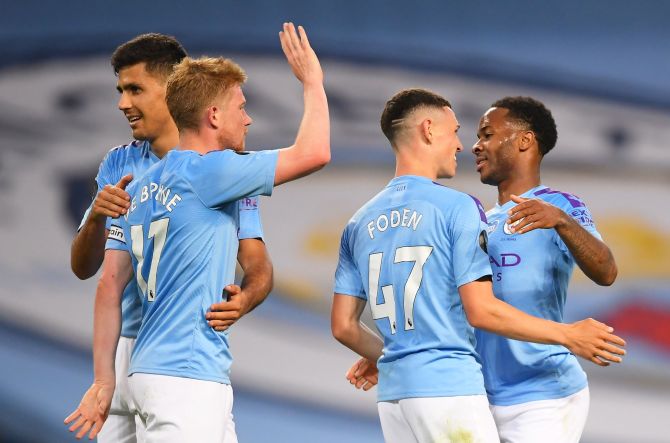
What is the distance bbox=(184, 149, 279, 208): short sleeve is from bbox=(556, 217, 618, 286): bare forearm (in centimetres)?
104

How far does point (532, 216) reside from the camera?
10.6 ft

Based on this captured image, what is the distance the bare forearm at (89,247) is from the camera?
11.4ft

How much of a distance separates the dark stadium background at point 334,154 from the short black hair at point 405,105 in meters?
3.48

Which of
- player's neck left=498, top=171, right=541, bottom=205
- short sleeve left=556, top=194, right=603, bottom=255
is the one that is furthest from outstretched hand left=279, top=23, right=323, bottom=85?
player's neck left=498, top=171, right=541, bottom=205

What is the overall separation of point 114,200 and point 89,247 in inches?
Result: 17.0

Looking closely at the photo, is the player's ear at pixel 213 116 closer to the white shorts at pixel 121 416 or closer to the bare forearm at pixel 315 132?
the bare forearm at pixel 315 132

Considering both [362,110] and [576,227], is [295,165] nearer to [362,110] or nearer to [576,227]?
[576,227]

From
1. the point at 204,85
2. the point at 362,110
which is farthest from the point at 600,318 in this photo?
the point at 204,85

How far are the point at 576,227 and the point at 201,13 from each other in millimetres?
4480

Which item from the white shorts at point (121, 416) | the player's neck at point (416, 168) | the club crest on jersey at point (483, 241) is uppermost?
the player's neck at point (416, 168)

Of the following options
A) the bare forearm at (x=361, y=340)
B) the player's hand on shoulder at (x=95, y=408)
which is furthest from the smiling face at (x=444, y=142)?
the player's hand on shoulder at (x=95, y=408)

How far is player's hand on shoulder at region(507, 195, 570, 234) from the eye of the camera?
320cm

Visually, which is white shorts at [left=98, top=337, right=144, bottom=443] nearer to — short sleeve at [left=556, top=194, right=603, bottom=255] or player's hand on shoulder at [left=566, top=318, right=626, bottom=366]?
player's hand on shoulder at [left=566, top=318, right=626, bottom=366]

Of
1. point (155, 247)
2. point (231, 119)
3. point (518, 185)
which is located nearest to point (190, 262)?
point (155, 247)
